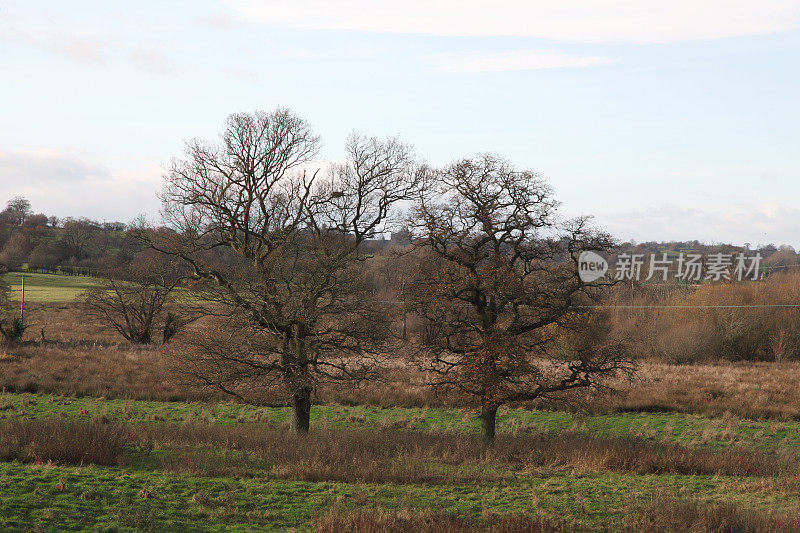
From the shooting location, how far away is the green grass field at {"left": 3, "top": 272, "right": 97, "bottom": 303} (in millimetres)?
70375

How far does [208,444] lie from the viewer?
1591cm

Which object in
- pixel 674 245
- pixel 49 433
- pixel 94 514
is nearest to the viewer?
pixel 94 514

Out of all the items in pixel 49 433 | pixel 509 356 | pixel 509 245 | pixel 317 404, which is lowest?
pixel 317 404

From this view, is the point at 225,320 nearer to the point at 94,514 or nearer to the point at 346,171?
the point at 346,171

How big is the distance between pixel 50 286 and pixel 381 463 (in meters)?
80.8

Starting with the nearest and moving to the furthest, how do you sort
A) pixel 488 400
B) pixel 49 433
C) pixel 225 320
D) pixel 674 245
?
pixel 49 433
pixel 488 400
pixel 225 320
pixel 674 245

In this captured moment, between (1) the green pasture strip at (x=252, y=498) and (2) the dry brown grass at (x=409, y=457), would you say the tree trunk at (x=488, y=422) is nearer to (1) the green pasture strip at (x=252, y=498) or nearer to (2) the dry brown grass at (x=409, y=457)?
(2) the dry brown grass at (x=409, y=457)

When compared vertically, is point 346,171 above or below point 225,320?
above

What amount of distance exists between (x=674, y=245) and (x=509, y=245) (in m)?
62.1

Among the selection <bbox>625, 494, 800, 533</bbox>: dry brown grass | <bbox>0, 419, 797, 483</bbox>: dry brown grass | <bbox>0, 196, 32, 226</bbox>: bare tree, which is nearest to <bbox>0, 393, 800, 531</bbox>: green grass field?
<bbox>0, 419, 797, 483</bbox>: dry brown grass

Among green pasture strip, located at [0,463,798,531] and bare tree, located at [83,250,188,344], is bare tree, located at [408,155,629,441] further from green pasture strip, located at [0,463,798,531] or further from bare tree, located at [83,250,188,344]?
bare tree, located at [83,250,188,344]

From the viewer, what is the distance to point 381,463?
45.1 ft

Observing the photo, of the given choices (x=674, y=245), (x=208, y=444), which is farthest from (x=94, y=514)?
(x=674, y=245)

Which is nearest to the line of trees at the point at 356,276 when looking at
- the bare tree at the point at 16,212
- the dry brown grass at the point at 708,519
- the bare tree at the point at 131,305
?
the dry brown grass at the point at 708,519
